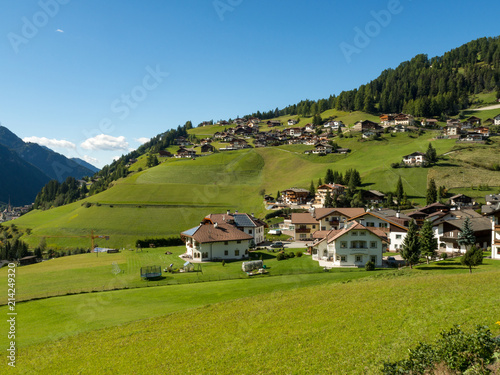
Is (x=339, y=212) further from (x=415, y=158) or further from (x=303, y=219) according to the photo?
(x=415, y=158)

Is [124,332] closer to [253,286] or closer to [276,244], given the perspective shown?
[253,286]

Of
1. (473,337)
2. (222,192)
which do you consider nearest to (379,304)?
(473,337)

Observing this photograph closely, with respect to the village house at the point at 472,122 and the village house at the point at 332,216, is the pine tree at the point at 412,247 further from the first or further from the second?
the village house at the point at 472,122

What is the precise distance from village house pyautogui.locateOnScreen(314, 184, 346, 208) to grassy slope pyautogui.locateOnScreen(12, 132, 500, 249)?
11.5m

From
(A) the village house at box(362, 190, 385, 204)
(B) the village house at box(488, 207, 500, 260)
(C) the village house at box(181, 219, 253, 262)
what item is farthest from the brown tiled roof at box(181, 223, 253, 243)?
(A) the village house at box(362, 190, 385, 204)

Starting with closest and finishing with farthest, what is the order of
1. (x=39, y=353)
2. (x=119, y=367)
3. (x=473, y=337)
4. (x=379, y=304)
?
1. (x=473, y=337)
2. (x=119, y=367)
3. (x=39, y=353)
4. (x=379, y=304)

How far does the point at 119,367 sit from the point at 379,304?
54.0 ft

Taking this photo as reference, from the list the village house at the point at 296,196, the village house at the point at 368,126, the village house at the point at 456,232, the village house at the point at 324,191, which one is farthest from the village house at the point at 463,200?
the village house at the point at 368,126

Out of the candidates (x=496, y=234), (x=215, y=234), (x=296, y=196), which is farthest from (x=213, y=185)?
(x=496, y=234)

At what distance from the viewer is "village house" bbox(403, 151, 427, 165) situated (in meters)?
123

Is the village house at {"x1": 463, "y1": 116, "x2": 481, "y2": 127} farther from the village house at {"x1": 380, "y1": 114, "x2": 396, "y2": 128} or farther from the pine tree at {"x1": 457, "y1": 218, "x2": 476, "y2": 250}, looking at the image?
the pine tree at {"x1": 457, "y1": 218, "x2": 476, "y2": 250}

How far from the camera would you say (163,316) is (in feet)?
83.6

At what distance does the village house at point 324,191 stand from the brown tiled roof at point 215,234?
54716mm

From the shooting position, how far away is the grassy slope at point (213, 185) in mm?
102938
